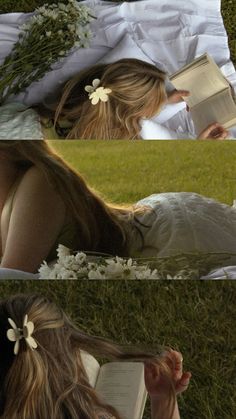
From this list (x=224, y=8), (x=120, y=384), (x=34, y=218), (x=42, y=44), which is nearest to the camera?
(x=34, y=218)

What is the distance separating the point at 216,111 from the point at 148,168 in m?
0.41

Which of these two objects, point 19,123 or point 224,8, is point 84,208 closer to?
point 19,123

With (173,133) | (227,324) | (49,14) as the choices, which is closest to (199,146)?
(173,133)

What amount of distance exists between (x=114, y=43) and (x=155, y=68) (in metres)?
0.18

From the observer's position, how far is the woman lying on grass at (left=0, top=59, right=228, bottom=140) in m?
2.37

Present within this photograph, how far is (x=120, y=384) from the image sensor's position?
2.13 meters

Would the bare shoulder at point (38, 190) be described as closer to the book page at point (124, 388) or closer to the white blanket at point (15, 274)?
the white blanket at point (15, 274)

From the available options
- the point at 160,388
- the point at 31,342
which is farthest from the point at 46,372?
the point at 160,388

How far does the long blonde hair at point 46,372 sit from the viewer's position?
2.02 metres

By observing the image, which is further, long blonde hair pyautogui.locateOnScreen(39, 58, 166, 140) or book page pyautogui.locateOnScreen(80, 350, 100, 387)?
long blonde hair pyautogui.locateOnScreen(39, 58, 166, 140)

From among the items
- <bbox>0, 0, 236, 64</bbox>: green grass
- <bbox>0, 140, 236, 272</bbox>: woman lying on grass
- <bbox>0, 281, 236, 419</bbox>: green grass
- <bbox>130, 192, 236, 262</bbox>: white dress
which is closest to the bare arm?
<bbox>0, 140, 236, 272</bbox>: woman lying on grass

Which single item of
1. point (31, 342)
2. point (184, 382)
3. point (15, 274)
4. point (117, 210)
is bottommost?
point (184, 382)

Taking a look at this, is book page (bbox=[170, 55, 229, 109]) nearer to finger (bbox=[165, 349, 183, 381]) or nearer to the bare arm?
the bare arm

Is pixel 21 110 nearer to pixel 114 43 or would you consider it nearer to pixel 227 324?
pixel 114 43
